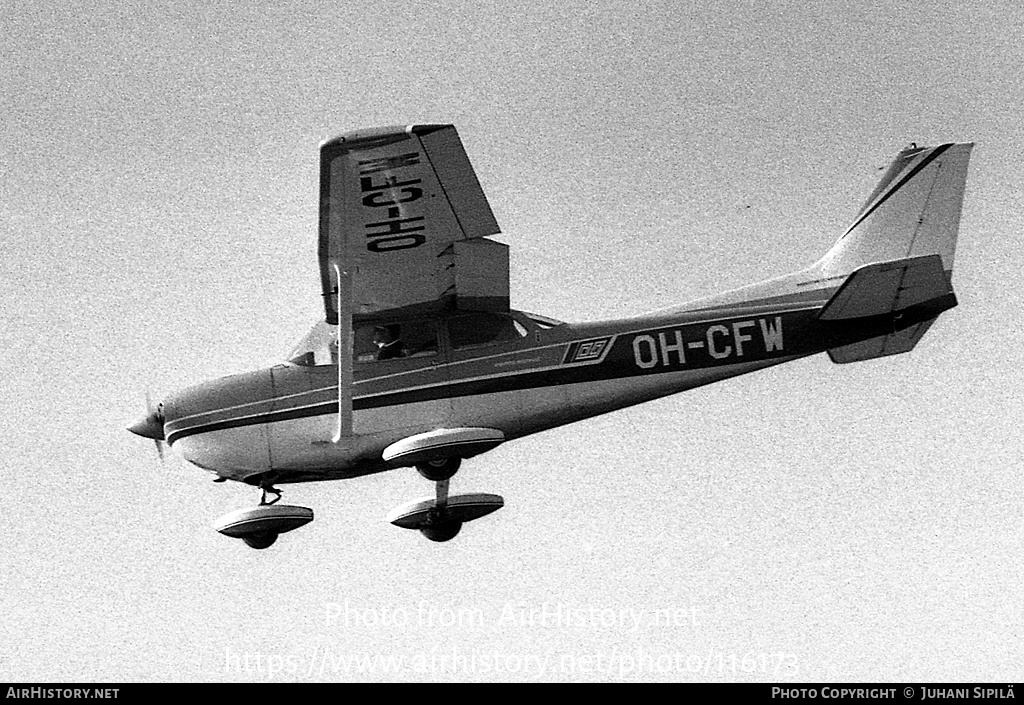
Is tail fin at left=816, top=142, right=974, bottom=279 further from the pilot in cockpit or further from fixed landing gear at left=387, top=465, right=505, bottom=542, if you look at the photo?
the pilot in cockpit

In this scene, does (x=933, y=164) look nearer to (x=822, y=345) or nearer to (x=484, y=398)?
(x=822, y=345)

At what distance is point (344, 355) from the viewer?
14.7m

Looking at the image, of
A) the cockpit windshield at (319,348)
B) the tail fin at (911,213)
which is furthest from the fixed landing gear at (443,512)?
the tail fin at (911,213)

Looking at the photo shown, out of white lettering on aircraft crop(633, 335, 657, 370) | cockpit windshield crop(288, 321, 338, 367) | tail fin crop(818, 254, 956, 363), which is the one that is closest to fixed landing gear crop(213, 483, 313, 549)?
cockpit windshield crop(288, 321, 338, 367)

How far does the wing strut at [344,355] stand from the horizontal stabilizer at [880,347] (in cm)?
532

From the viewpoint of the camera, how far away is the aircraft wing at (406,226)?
1300 cm

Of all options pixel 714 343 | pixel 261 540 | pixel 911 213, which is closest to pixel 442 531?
pixel 261 540

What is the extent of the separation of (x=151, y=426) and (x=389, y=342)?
2.79 metres

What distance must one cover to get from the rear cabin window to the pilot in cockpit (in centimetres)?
56

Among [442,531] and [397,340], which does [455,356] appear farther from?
[442,531]

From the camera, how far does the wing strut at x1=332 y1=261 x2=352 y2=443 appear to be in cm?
1438

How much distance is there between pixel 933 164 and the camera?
1638 cm

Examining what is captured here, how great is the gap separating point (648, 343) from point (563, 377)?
102 cm
